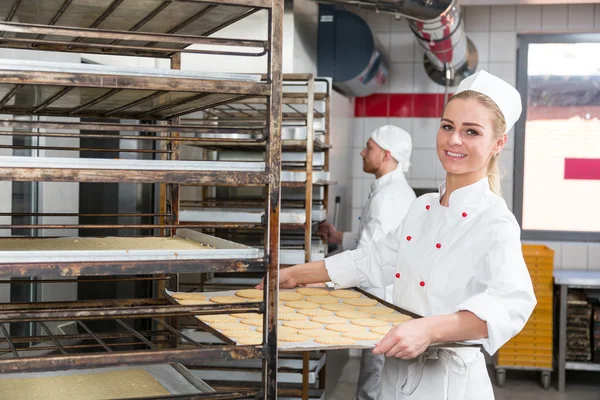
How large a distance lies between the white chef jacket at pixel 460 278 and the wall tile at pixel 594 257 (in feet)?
12.9

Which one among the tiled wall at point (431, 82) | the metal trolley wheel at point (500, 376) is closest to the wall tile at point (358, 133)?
the tiled wall at point (431, 82)

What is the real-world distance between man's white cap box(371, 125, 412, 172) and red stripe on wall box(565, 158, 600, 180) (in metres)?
1.99

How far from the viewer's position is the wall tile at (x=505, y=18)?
5.51m

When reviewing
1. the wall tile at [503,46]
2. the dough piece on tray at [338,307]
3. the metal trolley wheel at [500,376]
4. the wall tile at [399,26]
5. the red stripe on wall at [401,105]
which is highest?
the wall tile at [399,26]

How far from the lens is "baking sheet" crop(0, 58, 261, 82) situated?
1.04 m

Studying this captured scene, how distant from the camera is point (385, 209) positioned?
3898mm

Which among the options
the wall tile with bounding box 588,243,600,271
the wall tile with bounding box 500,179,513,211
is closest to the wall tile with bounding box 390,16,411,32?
the wall tile with bounding box 500,179,513,211

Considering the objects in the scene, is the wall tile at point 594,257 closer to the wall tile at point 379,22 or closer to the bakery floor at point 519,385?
the bakery floor at point 519,385

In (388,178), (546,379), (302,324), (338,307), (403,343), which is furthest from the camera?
(546,379)

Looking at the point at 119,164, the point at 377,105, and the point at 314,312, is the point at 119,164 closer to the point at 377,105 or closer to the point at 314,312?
the point at 314,312

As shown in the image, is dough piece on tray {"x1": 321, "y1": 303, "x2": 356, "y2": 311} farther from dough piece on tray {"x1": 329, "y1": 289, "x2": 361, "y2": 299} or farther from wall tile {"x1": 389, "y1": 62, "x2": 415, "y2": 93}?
wall tile {"x1": 389, "y1": 62, "x2": 415, "y2": 93}

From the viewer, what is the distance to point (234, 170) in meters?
1.15

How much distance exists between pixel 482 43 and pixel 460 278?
167 inches

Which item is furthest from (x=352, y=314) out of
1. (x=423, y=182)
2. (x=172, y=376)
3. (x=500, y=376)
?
(x=423, y=182)
